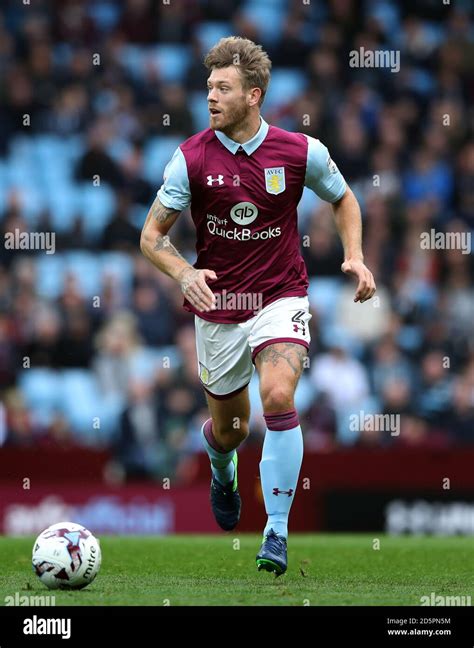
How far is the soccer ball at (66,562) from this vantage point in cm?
719

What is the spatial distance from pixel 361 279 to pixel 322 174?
872mm

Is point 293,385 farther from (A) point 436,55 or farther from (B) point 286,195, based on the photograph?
(A) point 436,55

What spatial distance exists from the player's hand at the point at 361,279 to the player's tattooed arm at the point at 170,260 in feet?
2.64

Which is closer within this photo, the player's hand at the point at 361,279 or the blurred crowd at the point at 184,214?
the player's hand at the point at 361,279

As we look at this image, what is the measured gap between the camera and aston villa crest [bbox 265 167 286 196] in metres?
8.24

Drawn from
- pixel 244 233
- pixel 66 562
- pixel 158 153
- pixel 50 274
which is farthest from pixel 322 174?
pixel 158 153

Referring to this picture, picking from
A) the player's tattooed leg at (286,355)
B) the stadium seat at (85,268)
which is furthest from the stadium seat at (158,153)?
the player's tattooed leg at (286,355)

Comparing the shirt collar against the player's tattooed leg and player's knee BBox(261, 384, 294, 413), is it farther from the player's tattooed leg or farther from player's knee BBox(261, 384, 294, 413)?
player's knee BBox(261, 384, 294, 413)

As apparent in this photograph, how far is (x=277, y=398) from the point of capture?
779 cm

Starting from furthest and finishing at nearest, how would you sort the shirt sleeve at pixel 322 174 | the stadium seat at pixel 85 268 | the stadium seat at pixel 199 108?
the stadium seat at pixel 199 108 → the stadium seat at pixel 85 268 → the shirt sleeve at pixel 322 174

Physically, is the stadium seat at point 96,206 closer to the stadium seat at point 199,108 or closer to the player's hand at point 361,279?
the stadium seat at point 199,108

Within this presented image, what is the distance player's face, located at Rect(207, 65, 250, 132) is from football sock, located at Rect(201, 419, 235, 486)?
2.15m

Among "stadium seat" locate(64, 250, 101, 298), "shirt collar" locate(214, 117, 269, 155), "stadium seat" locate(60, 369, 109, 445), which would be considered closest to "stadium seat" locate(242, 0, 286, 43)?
"stadium seat" locate(64, 250, 101, 298)

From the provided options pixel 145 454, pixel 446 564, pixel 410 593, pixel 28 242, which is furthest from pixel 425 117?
pixel 410 593
